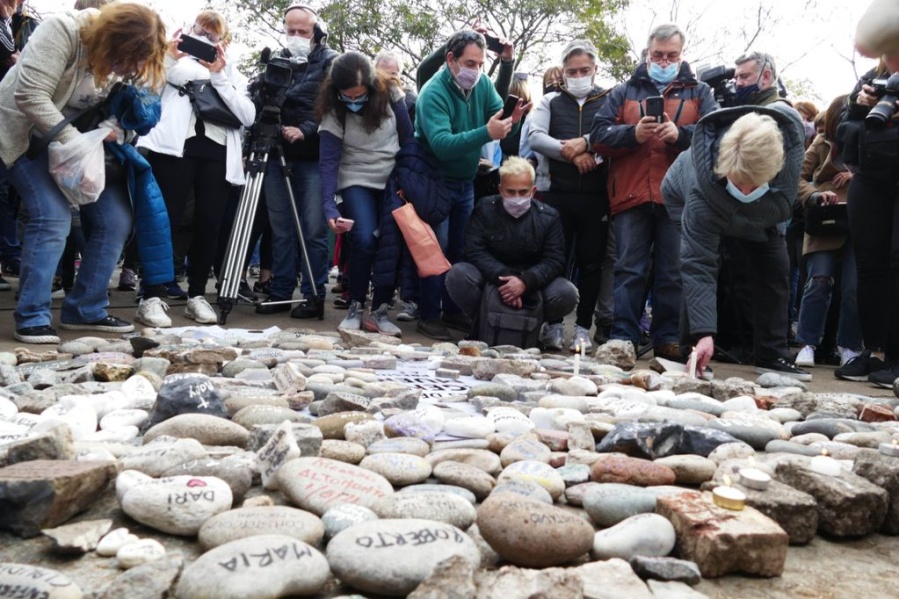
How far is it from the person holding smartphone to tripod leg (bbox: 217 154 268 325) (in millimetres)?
384

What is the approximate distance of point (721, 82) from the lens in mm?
4797

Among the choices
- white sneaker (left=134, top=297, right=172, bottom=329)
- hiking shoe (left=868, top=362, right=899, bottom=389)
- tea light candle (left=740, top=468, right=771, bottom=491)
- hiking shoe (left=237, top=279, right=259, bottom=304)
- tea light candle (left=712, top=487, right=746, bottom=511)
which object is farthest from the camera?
hiking shoe (left=237, top=279, right=259, bottom=304)

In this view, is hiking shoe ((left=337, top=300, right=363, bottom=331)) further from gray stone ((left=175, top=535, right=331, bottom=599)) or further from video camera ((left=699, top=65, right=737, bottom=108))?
gray stone ((left=175, top=535, right=331, bottom=599))

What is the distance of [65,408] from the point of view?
204 cm

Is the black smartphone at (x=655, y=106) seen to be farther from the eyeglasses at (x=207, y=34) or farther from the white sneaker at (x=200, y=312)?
the white sneaker at (x=200, y=312)

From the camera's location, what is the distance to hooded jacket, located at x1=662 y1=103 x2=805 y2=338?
3676 mm

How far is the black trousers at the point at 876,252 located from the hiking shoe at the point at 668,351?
95 cm

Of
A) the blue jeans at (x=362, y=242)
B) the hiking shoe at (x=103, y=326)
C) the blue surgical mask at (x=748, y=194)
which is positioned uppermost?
the blue surgical mask at (x=748, y=194)

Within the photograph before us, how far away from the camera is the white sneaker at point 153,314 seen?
4211mm

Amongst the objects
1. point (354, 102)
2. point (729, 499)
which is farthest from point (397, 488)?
point (354, 102)

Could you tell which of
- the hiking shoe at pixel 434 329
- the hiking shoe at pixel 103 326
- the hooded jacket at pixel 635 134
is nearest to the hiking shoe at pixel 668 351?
the hooded jacket at pixel 635 134

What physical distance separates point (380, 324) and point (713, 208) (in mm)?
1903

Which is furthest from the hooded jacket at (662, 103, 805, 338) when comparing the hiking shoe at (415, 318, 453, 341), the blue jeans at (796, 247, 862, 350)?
the hiking shoe at (415, 318, 453, 341)

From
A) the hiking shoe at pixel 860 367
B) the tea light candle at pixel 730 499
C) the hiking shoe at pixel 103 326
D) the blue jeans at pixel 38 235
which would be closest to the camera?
the tea light candle at pixel 730 499
